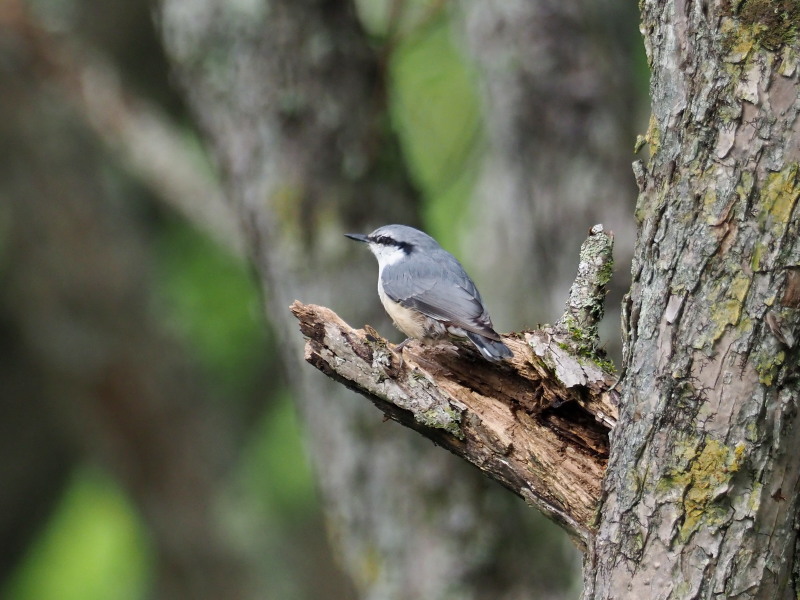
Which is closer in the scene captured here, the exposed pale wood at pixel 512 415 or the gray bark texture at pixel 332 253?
the exposed pale wood at pixel 512 415

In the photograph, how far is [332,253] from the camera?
13.7 ft

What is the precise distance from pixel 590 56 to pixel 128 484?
3.68 meters

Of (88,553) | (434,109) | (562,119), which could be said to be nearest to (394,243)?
(434,109)

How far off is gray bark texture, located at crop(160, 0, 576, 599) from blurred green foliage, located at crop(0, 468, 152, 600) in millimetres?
4178

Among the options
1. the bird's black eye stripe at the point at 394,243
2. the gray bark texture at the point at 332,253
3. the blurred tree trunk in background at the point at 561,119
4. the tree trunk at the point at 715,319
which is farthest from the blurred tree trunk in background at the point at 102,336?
the tree trunk at the point at 715,319

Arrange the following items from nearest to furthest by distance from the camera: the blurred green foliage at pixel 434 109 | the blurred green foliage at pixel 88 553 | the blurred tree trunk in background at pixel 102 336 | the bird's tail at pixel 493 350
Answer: the bird's tail at pixel 493 350 < the blurred green foliage at pixel 434 109 < the blurred tree trunk in background at pixel 102 336 < the blurred green foliage at pixel 88 553

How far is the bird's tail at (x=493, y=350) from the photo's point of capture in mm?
2699

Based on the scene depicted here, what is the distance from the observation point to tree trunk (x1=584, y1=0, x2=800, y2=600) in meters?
1.88

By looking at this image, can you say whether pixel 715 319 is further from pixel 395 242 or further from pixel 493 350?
pixel 395 242

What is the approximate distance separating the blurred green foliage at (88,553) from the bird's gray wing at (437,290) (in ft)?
16.0

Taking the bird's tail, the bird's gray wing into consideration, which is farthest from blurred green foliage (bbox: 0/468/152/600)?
the bird's tail

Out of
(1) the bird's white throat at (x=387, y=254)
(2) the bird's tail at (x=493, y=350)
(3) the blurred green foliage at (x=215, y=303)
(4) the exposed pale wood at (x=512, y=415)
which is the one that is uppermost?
(3) the blurred green foliage at (x=215, y=303)

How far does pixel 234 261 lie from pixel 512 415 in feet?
16.7

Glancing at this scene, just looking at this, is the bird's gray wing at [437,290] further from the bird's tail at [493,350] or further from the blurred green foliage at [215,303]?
the blurred green foliage at [215,303]
